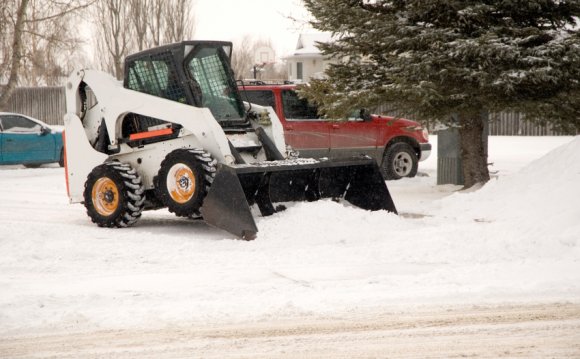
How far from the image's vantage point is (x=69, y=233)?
10.5 metres

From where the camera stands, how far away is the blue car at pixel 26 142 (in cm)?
2089

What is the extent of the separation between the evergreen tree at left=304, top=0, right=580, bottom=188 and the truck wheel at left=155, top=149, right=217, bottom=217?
3290 millimetres

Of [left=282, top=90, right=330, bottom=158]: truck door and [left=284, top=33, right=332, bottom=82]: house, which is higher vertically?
[left=284, top=33, right=332, bottom=82]: house

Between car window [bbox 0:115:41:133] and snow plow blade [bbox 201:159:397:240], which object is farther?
car window [bbox 0:115:41:133]

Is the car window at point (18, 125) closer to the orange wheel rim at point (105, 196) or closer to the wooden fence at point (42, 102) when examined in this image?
the orange wheel rim at point (105, 196)

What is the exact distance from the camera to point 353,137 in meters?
16.8

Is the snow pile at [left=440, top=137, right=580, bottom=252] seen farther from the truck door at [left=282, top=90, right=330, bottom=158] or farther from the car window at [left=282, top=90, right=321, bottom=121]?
the car window at [left=282, top=90, right=321, bottom=121]

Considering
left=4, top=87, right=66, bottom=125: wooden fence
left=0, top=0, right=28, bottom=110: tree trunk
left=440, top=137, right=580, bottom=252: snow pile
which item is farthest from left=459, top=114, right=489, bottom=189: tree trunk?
left=4, top=87, right=66, bottom=125: wooden fence

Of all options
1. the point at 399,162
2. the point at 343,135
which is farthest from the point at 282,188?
the point at 399,162

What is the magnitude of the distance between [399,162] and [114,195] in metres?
7.77

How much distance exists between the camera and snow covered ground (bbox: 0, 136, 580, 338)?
643 cm

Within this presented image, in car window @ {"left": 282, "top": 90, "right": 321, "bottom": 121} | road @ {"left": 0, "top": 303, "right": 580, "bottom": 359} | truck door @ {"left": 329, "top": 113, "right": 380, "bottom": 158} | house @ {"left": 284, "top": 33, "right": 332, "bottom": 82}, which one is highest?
house @ {"left": 284, "top": 33, "right": 332, "bottom": 82}

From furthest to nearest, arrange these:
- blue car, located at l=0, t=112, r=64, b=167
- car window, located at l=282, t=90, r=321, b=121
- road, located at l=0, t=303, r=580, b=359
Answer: blue car, located at l=0, t=112, r=64, b=167 → car window, located at l=282, t=90, r=321, b=121 → road, located at l=0, t=303, r=580, b=359

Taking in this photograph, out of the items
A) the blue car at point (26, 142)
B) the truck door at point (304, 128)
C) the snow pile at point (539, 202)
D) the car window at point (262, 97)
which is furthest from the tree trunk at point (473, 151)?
the blue car at point (26, 142)
